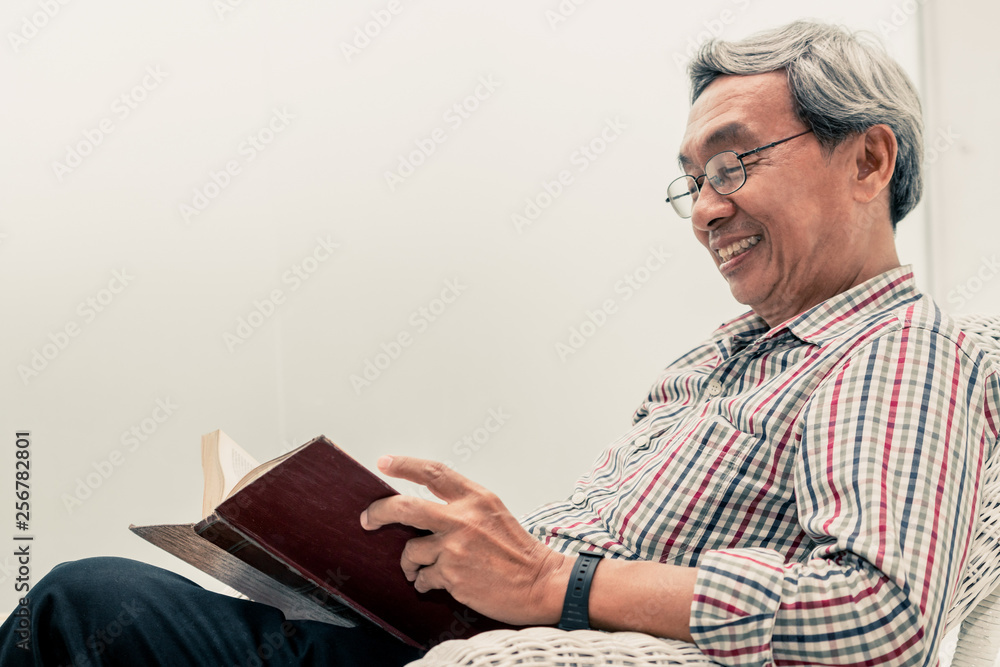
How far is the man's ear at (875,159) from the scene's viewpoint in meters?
1.07

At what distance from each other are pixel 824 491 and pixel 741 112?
1.88ft

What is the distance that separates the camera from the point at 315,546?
75 cm

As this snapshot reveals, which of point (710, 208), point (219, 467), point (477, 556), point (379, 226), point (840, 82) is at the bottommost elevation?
point (477, 556)

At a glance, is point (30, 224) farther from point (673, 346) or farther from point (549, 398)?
point (673, 346)

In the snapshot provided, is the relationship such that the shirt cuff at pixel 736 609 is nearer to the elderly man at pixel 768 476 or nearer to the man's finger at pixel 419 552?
the elderly man at pixel 768 476

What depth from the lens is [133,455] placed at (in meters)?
2.25

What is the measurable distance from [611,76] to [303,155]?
0.98 m

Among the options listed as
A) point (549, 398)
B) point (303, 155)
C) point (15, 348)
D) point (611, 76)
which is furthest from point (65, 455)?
point (611, 76)

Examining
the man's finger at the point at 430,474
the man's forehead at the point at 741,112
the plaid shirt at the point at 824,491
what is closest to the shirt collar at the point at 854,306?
the plaid shirt at the point at 824,491

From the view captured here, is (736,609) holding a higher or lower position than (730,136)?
lower

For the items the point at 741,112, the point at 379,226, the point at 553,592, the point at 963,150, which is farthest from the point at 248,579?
the point at 963,150

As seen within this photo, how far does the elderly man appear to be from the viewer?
0.70 metres

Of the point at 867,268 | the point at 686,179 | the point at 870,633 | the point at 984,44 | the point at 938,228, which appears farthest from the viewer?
the point at 938,228

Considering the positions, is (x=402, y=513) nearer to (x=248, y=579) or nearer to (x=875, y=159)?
(x=248, y=579)
